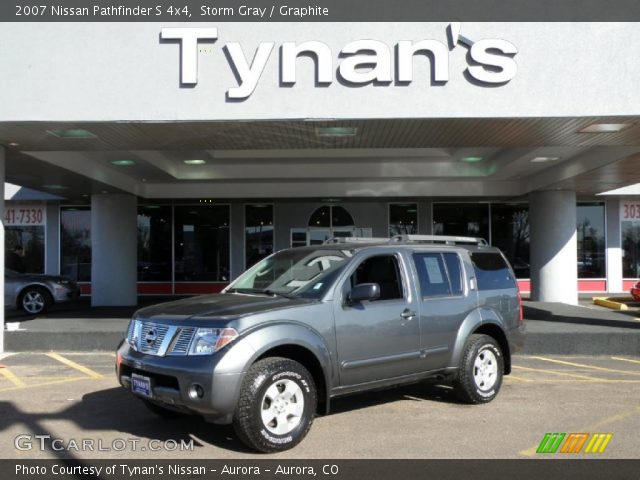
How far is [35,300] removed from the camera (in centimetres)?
1599

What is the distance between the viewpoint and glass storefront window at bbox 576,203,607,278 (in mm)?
22250

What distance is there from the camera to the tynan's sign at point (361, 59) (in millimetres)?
8586

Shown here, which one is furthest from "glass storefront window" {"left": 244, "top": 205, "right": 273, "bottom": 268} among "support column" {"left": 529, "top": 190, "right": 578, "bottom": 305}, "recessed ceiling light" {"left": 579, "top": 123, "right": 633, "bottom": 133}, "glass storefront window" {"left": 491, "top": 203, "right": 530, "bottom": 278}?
"recessed ceiling light" {"left": 579, "top": 123, "right": 633, "bottom": 133}

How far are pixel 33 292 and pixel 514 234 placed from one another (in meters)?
16.4

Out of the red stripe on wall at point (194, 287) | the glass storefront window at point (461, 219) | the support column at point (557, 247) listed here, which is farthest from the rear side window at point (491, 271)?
the red stripe on wall at point (194, 287)

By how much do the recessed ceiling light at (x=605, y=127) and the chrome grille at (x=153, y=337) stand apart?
7249 mm

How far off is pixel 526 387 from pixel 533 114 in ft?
12.8

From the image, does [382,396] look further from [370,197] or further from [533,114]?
[370,197]

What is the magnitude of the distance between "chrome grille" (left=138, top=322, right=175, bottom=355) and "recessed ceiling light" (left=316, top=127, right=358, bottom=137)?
486cm

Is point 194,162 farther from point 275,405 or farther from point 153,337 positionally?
point 275,405

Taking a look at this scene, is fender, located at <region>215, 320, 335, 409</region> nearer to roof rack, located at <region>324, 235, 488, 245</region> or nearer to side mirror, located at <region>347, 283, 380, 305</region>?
side mirror, located at <region>347, 283, 380, 305</region>

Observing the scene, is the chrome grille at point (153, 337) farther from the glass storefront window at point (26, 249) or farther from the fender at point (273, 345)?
the glass storefront window at point (26, 249)

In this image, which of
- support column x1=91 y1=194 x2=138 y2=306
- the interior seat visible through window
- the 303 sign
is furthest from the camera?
the 303 sign
